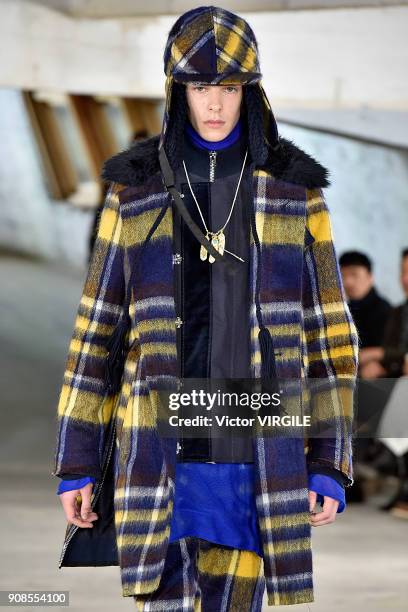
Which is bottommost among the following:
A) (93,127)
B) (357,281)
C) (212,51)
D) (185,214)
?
(93,127)

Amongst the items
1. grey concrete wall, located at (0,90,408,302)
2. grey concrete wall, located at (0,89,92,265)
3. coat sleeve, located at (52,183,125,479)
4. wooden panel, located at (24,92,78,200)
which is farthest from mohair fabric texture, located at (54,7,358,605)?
wooden panel, located at (24,92,78,200)

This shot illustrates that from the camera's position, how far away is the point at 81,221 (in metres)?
21.7

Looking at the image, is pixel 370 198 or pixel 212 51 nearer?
pixel 212 51

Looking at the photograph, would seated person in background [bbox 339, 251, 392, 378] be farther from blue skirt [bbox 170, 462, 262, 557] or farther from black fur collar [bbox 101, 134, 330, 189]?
blue skirt [bbox 170, 462, 262, 557]

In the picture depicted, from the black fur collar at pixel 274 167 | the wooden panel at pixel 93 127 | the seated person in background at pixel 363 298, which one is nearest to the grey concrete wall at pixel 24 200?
the wooden panel at pixel 93 127

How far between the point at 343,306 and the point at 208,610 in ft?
2.43

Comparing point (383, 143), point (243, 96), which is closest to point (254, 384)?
point (243, 96)

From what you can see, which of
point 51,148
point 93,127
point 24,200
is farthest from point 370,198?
point 51,148

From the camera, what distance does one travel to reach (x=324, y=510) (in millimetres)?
2975

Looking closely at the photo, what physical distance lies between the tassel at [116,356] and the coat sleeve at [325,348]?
399mm

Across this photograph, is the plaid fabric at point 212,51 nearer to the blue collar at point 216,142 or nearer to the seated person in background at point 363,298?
the blue collar at point 216,142

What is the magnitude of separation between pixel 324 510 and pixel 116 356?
22.1 inches

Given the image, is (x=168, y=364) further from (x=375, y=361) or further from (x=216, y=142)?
(x=375, y=361)

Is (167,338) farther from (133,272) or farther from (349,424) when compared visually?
(349,424)
